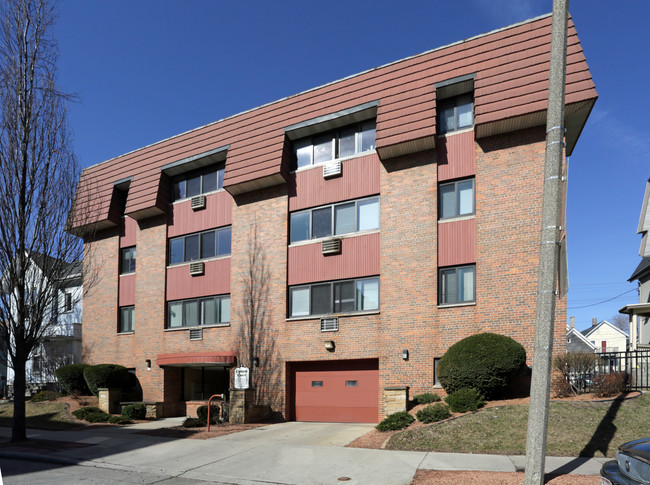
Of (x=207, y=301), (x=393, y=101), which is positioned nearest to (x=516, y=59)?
(x=393, y=101)

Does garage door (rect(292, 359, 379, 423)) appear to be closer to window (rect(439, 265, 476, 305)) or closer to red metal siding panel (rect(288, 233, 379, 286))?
red metal siding panel (rect(288, 233, 379, 286))

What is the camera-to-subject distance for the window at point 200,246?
23094mm

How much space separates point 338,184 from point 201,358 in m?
8.36

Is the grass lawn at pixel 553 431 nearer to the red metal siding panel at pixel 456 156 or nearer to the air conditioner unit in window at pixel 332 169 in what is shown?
the red metal siding panel at pixel 456 156

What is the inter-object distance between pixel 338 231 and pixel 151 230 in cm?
979

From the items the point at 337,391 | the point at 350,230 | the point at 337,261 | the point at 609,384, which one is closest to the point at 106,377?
the point at 337,391

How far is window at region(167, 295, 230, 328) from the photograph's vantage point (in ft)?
74.3

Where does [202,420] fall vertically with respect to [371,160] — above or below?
below

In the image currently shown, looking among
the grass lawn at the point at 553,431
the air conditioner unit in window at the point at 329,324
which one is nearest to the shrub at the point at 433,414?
the grass lawn at the point at 553,431

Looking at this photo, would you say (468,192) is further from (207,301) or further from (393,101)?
(207,301)

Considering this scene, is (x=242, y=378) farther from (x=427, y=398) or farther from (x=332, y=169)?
(x=332, y=169)

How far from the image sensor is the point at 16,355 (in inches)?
627

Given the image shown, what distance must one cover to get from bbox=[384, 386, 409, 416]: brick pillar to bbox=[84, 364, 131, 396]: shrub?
12624mm

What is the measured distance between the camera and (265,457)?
12758 millimetres
